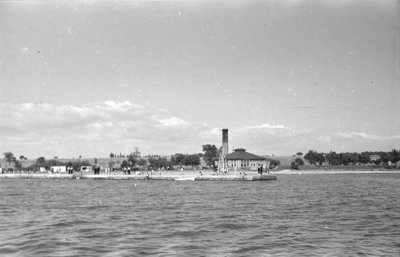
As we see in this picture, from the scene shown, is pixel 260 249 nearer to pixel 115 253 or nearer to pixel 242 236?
pixel 242 236

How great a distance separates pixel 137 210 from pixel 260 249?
14.1 meters

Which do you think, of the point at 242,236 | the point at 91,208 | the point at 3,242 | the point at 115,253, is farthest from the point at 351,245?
the point at 91,208

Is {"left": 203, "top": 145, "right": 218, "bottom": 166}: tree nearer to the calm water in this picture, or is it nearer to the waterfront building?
the waterfront building

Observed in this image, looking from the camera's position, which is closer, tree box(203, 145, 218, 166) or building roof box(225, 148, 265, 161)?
building roof box(225, 148, 265, 161)

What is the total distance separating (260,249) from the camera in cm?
1697

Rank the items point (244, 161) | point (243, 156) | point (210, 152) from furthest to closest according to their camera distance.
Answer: point (210, 152)
point (243, 156)
point (244, 161)

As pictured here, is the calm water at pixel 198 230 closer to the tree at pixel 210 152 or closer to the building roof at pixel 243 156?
the building roof at pixel 243 156

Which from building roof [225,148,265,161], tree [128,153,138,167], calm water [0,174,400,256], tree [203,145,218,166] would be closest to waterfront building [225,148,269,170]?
building roof [225,148,265,161]

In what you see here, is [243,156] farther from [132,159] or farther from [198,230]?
[198,230]

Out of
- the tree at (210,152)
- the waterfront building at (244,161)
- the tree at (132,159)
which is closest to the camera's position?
the waterfront building at (244,161)

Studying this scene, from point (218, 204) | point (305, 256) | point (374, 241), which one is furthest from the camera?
point (218, 204)

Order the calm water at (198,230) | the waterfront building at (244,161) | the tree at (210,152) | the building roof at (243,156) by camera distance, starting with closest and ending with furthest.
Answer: the calm water at (198,230) < the waterfront building at (244,161) < the building roof at (243,156) < the tree at (210,152)

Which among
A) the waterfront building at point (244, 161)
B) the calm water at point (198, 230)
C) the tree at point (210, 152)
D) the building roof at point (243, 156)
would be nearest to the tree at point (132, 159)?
the tree at point (210, 152)

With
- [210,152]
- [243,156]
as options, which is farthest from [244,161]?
[210,152]
